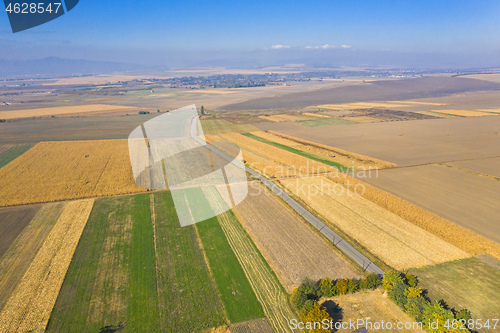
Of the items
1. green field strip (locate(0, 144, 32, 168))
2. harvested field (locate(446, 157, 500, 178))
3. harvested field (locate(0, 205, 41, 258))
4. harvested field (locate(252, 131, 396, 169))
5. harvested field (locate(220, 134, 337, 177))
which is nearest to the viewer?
harvested field (locate(0, 205, 41, 258))

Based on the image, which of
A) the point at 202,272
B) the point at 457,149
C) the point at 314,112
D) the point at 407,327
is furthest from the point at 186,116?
the point at 407,327

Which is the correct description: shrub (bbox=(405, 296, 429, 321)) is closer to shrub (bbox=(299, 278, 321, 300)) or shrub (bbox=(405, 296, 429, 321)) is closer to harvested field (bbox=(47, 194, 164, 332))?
shrub (bbox=(299, 278, 321, 300))

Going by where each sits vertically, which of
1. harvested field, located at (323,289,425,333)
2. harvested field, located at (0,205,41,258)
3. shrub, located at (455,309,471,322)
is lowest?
harvested field, located at (0,205,41,258)

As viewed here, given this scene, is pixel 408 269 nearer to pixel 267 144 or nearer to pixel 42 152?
pixel 267 144

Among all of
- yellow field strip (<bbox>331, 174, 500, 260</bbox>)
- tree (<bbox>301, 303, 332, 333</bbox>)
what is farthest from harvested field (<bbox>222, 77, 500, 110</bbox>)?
tree (<bbox>301, 303, 332, 333</bbox>)

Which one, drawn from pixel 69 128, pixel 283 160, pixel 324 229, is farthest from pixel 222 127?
pixel 324 229

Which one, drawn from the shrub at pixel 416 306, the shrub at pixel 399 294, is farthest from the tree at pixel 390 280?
the shrub at pixel 416 306

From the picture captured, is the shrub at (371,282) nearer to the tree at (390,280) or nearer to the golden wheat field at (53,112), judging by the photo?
the tree at (390,280)
